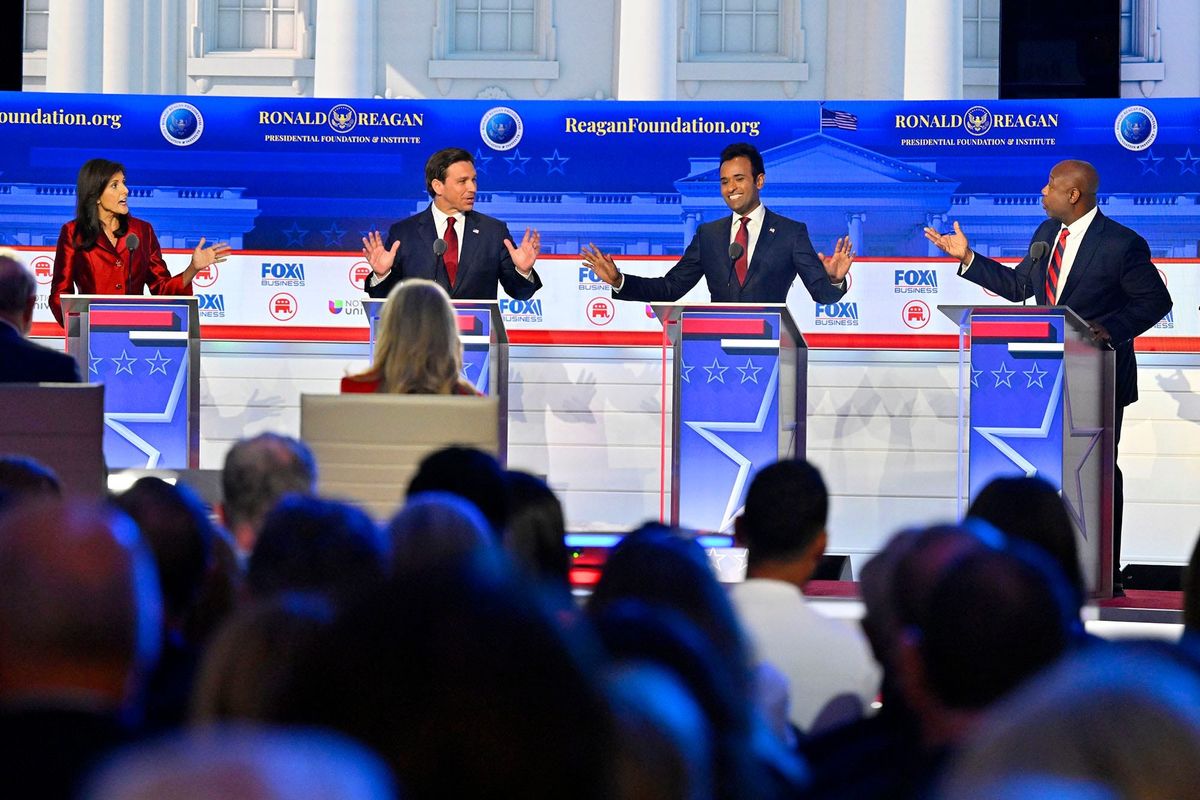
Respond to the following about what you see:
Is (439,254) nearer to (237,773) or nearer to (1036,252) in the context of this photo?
(1036,252)

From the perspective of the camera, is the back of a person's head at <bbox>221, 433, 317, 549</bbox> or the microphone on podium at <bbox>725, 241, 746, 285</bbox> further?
the microphone on podium at <bbox>725, 241, 746, 285</bbox>

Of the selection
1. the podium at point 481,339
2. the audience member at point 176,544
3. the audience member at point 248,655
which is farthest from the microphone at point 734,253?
the audience member at point 248,655

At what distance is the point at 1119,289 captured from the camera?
7.03m

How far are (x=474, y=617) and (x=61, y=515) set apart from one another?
2.52 feet

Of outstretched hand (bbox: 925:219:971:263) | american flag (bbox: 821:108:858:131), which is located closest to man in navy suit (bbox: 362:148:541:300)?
outstretched hand (bbox: 925:219:971:263)

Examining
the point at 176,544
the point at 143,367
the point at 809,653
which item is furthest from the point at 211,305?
the point at 809,653

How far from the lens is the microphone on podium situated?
7.59m

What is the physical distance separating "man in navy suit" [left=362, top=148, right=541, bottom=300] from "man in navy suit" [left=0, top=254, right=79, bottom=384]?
3182 millimetres

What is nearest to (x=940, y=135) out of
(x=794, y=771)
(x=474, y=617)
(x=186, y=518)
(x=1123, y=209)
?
(x=1123, y=209)

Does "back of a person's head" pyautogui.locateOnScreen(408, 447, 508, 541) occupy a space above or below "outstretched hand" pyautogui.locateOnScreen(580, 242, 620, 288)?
below

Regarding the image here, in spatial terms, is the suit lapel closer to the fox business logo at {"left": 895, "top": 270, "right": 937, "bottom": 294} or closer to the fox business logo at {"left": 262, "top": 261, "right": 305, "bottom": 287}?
the fox business logo at {"left": 895, "top": 270, "right": 937, "bottom": 294}

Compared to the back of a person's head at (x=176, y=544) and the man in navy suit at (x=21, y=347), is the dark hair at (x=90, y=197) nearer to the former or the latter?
the man in navy suit at (x=21, y=347)

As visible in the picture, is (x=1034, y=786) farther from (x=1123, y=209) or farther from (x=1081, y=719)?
(x=1123, y=209)

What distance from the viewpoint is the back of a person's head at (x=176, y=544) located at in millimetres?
2508
